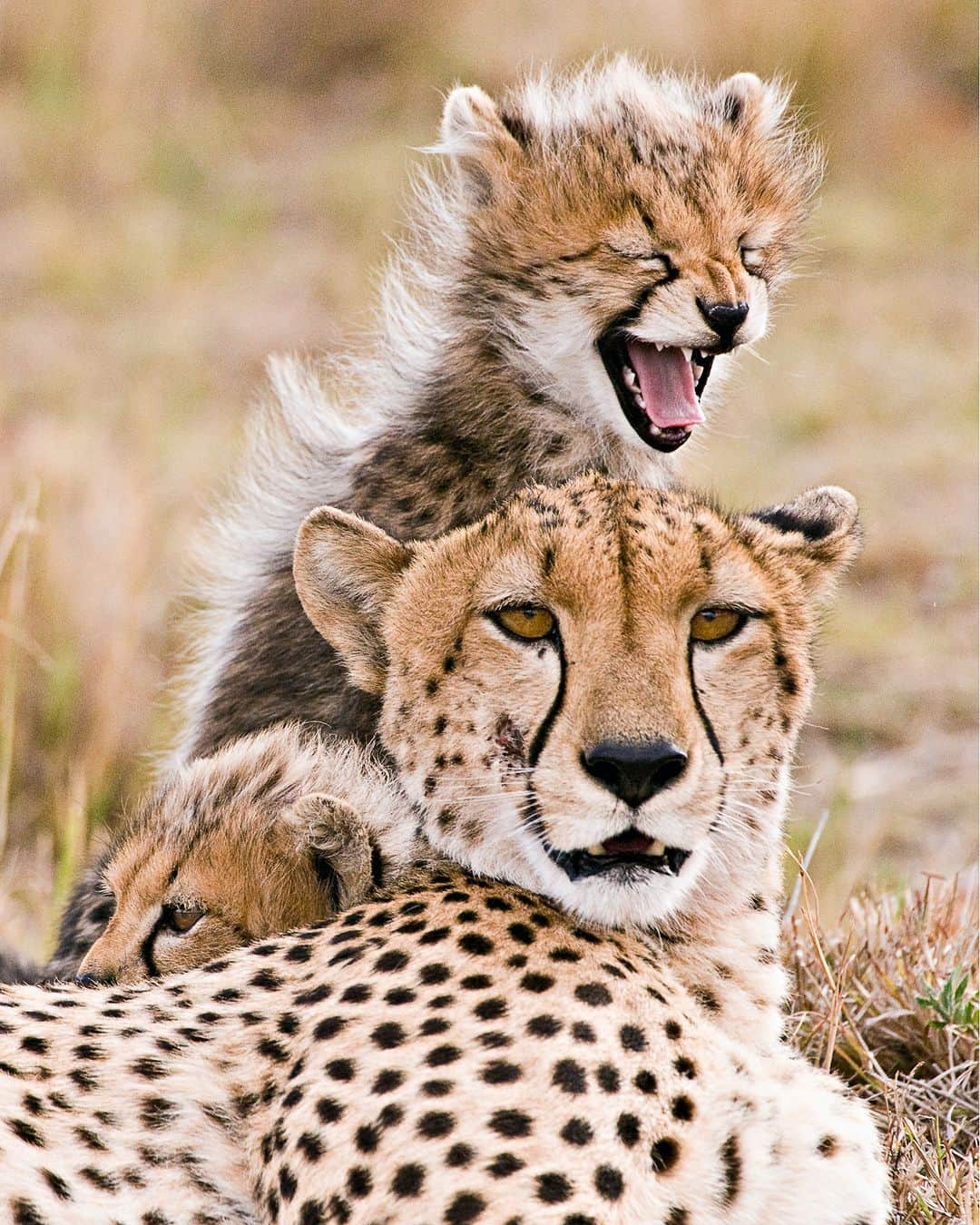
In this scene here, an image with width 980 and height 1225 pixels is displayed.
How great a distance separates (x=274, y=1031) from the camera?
2129mm

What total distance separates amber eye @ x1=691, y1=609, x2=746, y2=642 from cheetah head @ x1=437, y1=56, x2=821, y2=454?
3.27ft

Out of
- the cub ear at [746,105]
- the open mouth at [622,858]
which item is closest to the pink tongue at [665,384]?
the cub ear at [746,105]

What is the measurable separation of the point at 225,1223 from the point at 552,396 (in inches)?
72.7

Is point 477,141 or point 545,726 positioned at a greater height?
point 477,141

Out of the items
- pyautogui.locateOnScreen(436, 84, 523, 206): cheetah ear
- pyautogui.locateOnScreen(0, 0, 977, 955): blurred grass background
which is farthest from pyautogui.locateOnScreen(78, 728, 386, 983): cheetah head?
pyautogui.locateOnScreen(436, 84, 523, 206): cheetah ear

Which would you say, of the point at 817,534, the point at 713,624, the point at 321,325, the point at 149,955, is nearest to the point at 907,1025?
the point at 817,534

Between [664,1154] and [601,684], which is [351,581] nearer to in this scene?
[601,684]

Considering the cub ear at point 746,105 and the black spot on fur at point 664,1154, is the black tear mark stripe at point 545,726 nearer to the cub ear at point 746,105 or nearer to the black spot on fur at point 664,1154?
the black spot on fur at point 664,1154

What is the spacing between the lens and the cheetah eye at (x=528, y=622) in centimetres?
229

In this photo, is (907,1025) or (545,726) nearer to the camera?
(545,726)

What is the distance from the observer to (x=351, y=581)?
254cm

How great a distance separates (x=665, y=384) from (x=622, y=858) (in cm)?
142

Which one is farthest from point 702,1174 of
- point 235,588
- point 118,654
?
point 118,654

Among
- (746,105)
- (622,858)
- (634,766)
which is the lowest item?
(622,858)
